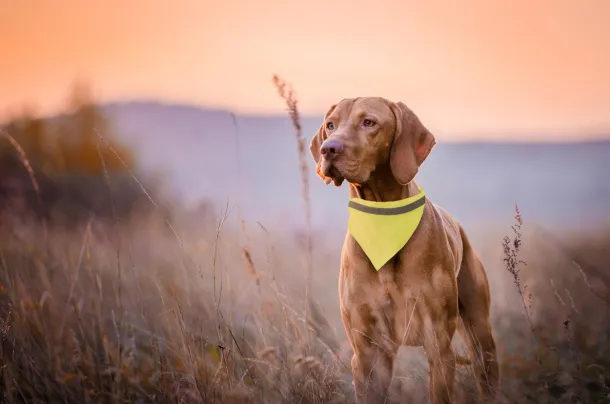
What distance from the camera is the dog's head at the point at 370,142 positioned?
4071 millimetres

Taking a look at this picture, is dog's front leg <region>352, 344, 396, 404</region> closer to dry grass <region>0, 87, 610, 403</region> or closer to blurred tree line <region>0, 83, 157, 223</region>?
dry grass <region>0, 87, 610, 403</region>

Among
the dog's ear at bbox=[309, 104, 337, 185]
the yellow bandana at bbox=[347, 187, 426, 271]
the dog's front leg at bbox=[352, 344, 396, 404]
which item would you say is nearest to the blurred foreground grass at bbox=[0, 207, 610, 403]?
the dog's front leg at bbox=[352, 344, 396, 404]

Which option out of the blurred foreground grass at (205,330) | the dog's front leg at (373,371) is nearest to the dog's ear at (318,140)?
the blurred foreground grass at (205,330)

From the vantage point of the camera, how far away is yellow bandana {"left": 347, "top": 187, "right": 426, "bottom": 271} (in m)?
4.20

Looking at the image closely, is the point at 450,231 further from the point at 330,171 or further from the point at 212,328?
the point at 212,328

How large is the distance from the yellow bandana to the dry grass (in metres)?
0.56

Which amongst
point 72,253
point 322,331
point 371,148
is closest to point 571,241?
point 322,331

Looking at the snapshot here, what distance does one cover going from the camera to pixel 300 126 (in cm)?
448

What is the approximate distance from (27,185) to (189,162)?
277 centimetres

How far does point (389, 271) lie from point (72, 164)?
294 inches

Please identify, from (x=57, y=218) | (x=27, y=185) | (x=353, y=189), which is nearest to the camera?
(x=353, y=189)

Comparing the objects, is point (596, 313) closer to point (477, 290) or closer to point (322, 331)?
point (477, 290)

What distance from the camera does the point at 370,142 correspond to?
13.9ft

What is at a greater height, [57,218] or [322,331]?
[57,218]
